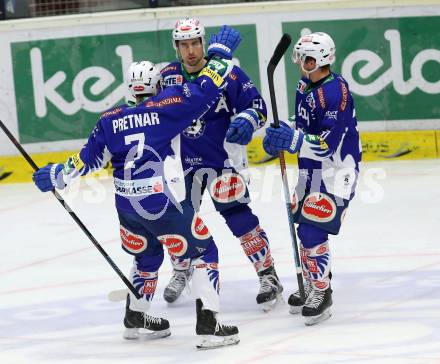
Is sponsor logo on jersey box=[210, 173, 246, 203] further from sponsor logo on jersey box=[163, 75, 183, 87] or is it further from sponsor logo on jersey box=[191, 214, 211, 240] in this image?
sponsor logo on jersey box=[191, 214, 211, 240]

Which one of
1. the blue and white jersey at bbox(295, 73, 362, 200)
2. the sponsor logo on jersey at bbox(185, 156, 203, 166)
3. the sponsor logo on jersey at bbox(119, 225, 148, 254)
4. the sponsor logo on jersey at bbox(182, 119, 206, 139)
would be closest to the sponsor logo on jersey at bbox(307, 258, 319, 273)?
the blue and white jersey at bbox(295, 73, 362, 200)

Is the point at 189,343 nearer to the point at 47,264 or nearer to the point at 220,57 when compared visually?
the point at 220,57

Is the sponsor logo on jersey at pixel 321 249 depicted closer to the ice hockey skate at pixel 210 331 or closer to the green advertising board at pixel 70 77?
the ice hockey skate at pixel 210 331

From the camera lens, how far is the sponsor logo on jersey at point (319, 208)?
247 inches

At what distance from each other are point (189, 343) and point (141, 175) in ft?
2.93

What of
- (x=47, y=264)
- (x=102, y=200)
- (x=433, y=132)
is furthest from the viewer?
(x=433, y=132)

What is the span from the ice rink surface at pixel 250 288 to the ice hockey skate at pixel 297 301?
73 millimetres

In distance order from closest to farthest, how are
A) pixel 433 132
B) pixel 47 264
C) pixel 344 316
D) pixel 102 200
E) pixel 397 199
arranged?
pixel 344 316
pixel 47 264
pixel 397 199
pixel 102 200
pixel 433 132

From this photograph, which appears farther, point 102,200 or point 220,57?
point 102,200

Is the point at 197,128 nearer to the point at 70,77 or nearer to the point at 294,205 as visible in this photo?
the point at 294,205

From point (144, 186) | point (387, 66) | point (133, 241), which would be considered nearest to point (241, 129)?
point (144, 186)

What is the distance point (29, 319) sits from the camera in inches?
270

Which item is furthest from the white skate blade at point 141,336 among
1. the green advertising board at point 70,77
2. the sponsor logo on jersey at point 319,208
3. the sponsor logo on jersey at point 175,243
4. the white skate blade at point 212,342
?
the green advertising board at point 70,77

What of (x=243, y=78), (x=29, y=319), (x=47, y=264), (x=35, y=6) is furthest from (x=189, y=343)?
(x=35, y=6)
